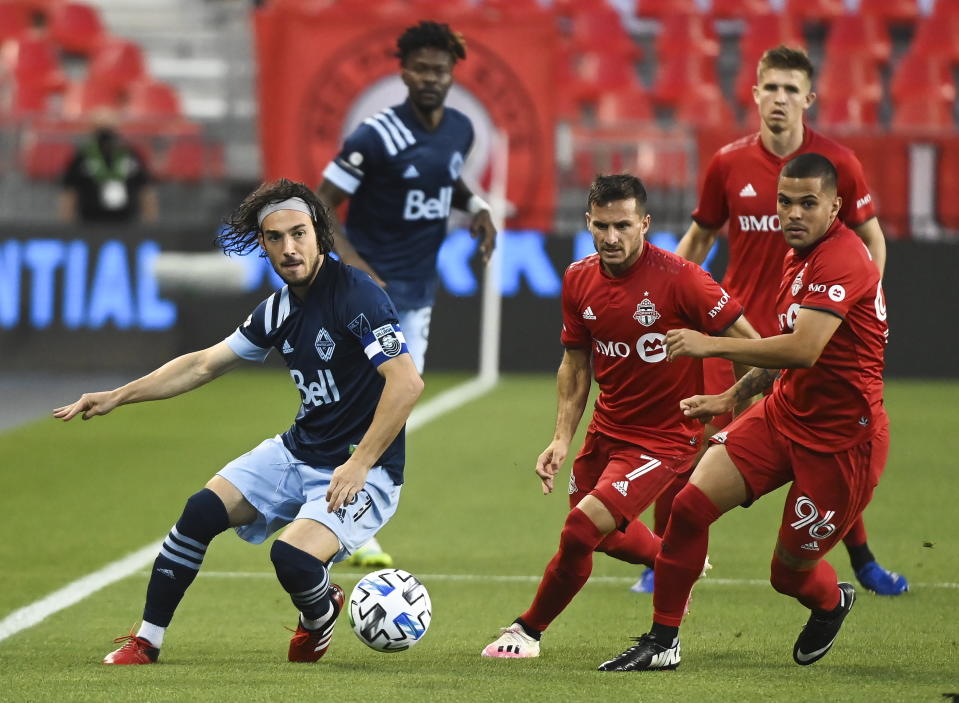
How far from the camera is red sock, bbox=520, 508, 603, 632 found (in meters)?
5.58

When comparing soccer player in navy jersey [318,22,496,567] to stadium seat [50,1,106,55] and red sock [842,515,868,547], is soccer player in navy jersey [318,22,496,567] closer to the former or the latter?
red sock [842,515,868,547]

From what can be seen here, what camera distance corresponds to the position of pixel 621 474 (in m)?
5.77

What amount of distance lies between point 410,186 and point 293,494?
2.48 meters

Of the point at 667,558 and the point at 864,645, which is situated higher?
the point at 667,558

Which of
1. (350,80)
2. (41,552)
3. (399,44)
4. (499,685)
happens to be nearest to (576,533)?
(499,685)

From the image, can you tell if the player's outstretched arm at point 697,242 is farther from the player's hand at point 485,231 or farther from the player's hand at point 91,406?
the player's hand at point 91,406

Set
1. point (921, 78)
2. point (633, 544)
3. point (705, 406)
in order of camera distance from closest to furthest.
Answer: point (705, 406) < point (633, 544) < point (921, 78)

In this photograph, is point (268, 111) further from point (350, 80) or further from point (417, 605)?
point (417, 605)

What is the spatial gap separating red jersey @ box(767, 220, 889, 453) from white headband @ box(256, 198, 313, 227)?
1715 millimetres

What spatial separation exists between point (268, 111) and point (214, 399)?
13.5 feet

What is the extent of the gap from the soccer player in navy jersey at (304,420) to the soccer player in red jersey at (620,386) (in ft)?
2.01

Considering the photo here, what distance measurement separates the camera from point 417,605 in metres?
5.58

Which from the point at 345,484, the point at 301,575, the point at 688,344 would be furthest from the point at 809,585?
the point at 301,575

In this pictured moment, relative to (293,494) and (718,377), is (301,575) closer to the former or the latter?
(293,494)
